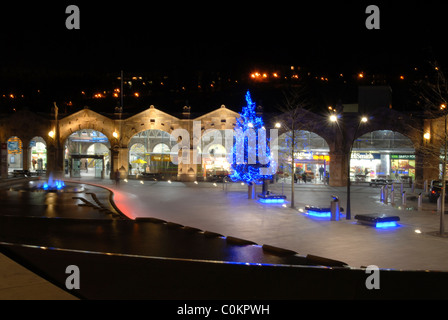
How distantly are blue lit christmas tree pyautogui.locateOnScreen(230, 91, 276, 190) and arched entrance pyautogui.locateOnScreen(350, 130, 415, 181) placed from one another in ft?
45.2

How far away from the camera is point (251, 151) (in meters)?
30.9

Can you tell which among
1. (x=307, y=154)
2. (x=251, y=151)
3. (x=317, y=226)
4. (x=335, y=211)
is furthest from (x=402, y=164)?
(x=317, y=226)

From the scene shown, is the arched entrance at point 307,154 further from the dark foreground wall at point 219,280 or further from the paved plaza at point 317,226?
the dark foreground wall at point 219,280

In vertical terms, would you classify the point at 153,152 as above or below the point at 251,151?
above

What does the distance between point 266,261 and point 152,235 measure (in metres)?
5.14

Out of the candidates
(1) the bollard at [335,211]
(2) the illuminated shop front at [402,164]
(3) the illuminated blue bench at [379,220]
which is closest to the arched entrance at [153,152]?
(2) the illuminated shop front at [402,164]

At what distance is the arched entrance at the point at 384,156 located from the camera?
39469mm

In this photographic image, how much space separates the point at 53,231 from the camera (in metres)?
15.2

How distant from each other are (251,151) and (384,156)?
17.2m

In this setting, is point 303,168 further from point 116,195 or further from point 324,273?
point 324,273

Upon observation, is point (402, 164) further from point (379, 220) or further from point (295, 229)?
point (295, 229)

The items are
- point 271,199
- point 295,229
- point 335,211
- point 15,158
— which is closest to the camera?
point 295,229

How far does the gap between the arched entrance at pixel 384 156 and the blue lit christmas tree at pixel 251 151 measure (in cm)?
1379
